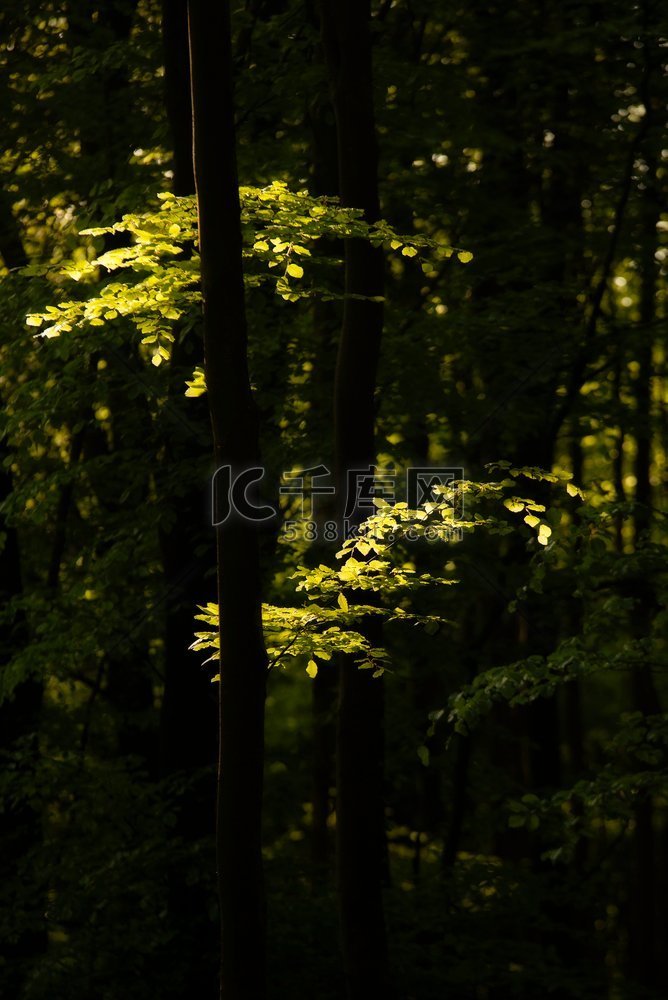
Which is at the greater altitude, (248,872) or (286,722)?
(286,722)

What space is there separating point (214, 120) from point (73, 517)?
7823 millimetres

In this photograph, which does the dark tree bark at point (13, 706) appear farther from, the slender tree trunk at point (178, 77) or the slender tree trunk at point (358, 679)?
the slender tree trunk at point (358, 679)

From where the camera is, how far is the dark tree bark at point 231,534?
455cm

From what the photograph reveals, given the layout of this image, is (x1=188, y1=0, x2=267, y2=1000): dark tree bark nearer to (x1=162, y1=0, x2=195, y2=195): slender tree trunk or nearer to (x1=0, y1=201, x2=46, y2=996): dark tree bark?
(x1=162, y1=0, x2=195, y2=195): slender tree trunk

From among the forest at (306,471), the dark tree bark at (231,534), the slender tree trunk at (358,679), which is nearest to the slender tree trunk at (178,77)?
the forest at (306,471)

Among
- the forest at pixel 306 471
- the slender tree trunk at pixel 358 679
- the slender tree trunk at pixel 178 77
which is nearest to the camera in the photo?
the forest at pixel 306 471

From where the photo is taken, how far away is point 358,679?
21.5 ft

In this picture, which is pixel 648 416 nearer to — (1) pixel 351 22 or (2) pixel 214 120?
(1) pixel 351 22

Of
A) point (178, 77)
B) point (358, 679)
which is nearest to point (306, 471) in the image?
point (358, 679)

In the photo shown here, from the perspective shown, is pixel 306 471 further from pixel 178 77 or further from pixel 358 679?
pixel 178 77

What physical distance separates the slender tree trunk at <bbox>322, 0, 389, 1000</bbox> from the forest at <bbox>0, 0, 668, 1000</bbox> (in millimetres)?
21

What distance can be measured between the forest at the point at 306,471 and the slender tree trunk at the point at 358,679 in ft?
0.07

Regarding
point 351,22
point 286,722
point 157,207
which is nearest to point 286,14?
point 157,207

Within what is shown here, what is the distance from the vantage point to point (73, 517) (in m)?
11.7
